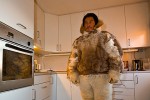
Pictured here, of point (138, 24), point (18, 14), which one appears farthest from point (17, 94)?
point (138, 24)

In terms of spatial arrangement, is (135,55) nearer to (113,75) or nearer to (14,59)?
(113,75)

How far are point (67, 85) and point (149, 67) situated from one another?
62.4 inches

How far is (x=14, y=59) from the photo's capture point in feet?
5.01

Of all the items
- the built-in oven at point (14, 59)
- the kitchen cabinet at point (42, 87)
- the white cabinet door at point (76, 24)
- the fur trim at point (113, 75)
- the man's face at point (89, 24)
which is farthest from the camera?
the white cabinet door at point (76, 24)

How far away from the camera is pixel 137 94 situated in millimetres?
2660

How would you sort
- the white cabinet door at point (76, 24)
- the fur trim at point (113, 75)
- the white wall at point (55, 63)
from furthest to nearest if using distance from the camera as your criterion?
the white wall at point (55, 63)
the white cabinet door at point (76, 24)
the fur trim at point (113, 75)

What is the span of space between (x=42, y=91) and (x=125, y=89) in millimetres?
1408

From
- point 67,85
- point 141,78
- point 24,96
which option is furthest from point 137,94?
point 24,96

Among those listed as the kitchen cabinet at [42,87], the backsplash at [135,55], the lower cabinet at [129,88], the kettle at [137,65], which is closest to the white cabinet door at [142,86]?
the lower cabinet at [129,88]

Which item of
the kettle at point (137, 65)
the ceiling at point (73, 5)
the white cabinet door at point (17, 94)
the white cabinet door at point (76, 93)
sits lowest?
the white cabinet door at point (76, 93)

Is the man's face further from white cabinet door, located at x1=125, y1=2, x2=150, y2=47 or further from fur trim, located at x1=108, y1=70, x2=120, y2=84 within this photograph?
white cabinet door, located at x1=125, y1=2, x2=150, y2=47

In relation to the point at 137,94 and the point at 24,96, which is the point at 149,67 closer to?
the point at 137,94

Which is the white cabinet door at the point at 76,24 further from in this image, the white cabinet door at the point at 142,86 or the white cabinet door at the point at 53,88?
the white cabinet door at the point at 142,86

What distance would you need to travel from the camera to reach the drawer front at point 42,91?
229 cm
